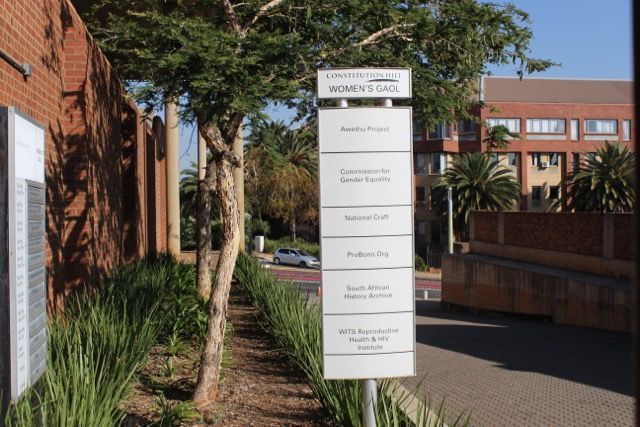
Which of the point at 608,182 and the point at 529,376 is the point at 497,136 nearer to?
the point at 529,376

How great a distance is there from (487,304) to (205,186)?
20229 millimetres

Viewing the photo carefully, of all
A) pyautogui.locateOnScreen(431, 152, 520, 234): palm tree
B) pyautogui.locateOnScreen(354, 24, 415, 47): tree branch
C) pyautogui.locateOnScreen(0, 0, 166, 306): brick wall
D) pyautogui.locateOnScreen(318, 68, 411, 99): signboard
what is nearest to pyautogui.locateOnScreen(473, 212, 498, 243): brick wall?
pyautogui.locateOnScreen(431, 152, 520, 234): palm tree

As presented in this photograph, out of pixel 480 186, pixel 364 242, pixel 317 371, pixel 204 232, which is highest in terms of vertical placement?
pixel 480 186

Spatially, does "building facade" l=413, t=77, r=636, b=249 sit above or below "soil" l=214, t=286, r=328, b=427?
above

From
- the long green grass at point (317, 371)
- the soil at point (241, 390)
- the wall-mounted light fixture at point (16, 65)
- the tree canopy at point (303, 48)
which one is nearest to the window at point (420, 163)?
the long green grass at point (317, 371)

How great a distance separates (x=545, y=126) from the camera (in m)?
66.8

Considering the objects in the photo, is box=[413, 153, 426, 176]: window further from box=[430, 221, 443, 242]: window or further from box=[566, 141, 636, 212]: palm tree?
box=[566, 141, 636, 212]: palm tree

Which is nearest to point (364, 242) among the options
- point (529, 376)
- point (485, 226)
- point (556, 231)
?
point (529, 376)

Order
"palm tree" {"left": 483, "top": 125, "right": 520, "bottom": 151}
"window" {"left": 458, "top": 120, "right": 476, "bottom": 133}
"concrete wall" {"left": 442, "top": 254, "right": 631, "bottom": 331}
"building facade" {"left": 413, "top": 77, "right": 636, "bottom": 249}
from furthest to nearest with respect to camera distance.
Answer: "building facade" {"left": 413, "top": 77, "right": 636, "bottom": 249}
"window" {"left": 458, "top": 120, "right": 476, "bottom": 133}
"concrete wall" {"left": 442, "top": 254, "right": 631, "bottom": 331}
"palm tree" {"left": 483, "top": 125, "right": 520, "bottom": 151}

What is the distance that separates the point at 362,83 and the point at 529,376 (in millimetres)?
8152

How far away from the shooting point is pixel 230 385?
862 cm

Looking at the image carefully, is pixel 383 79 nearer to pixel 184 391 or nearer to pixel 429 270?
pixel 184 391

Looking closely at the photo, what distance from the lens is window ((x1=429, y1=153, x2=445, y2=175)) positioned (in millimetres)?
65812

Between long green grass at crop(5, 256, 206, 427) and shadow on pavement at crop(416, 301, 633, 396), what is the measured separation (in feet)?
18.3
